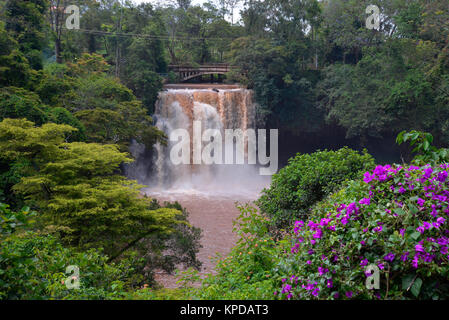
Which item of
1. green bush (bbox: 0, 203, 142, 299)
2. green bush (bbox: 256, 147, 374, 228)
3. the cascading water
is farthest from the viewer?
the cascading water

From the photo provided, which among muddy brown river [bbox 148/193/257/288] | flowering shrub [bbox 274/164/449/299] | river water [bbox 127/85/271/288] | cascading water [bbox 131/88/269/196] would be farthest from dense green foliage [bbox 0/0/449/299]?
cascading water [bbox 131/88/269/196]

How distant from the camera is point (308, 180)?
5.93 metres

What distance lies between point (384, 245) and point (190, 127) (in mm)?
14712

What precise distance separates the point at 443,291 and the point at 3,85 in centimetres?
1149

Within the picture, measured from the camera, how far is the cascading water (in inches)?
645

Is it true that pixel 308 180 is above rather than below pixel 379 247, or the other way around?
below

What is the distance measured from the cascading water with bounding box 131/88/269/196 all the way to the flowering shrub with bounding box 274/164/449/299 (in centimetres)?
1310

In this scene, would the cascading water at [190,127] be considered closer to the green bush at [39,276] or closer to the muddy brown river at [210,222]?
the muddy brown river at [210,222]

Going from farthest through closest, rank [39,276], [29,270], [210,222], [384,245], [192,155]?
1. [192,155]
2. [210,222]
3. [39,276]
4. [29,270]
5. [384,245]

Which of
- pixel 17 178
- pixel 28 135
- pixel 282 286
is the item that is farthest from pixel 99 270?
pixel 17 178

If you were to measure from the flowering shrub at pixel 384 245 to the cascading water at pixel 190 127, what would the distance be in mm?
13097

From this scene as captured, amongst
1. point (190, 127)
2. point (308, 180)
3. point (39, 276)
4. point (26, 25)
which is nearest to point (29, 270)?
point (39, 276)

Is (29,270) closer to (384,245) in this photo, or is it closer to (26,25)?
(384,245)

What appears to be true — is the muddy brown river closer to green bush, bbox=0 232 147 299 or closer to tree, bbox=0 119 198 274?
tree, bbox=0 119 198 274
